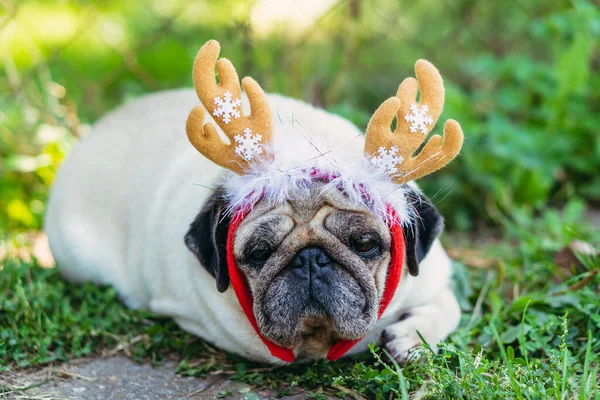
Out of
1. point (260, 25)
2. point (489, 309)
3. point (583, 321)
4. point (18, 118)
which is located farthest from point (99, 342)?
point (260, 25)

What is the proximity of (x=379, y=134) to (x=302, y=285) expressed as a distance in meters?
0.56

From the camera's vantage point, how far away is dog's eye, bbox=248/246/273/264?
2338 mm

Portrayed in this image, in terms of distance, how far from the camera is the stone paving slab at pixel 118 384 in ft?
7.77

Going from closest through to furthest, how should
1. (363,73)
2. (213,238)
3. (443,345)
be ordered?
(443,345) → (213,238) → (363,73)

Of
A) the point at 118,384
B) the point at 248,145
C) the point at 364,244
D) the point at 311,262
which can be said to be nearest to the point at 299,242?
A: the point at 311,262

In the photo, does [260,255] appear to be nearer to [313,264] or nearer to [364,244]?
[313,264]

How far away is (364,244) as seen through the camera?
233cm

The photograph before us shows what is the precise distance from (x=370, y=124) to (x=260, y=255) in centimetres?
58

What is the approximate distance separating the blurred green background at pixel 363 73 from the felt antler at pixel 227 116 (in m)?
1.96

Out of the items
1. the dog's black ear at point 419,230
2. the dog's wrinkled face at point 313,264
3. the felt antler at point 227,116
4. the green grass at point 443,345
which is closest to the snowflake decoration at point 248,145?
the felt antler at point 227,116

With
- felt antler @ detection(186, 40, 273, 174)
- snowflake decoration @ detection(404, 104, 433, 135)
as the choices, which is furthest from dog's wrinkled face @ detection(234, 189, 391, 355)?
snowflake decoration @ detection(404, 104, 433, 135)

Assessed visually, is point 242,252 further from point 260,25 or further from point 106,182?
point 260,25

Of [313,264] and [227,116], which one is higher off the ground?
[227,116]

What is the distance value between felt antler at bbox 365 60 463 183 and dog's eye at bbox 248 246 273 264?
0.47 m
